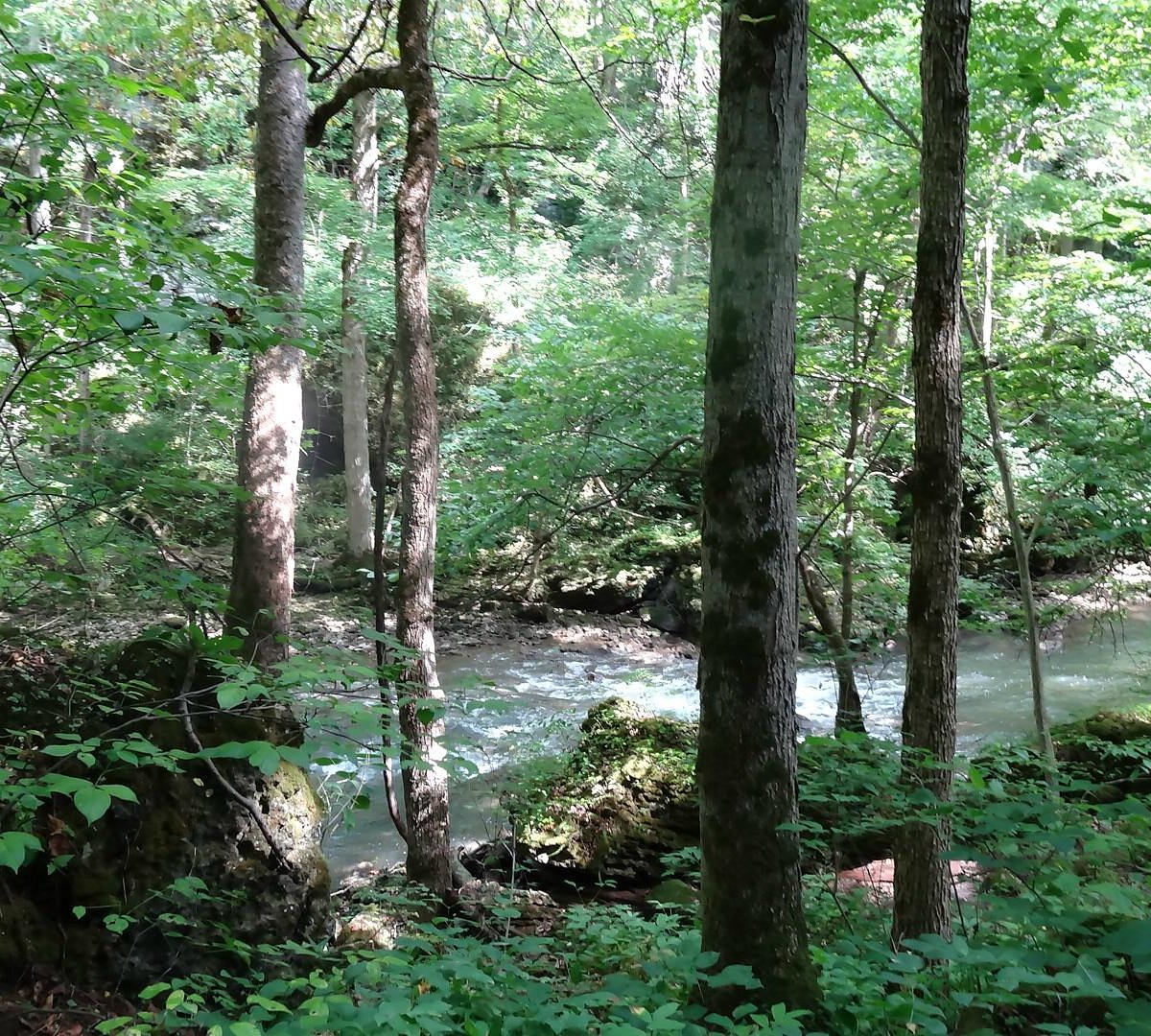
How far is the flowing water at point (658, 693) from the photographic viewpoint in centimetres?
773

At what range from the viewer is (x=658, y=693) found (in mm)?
11430

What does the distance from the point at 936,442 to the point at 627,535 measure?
855 cm

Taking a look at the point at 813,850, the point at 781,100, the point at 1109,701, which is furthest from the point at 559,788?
the point at 1109,701

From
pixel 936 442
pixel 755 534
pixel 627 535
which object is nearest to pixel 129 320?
pixel 755 534

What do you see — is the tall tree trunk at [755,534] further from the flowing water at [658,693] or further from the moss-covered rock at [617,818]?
the flowing water at [658,693]

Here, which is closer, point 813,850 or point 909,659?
point 909,659

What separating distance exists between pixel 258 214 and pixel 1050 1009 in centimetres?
638

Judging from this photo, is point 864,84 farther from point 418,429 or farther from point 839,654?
point 839,654

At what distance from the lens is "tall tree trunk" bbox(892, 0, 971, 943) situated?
372cm

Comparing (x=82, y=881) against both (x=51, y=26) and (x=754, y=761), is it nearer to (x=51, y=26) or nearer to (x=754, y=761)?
(x=754, y=761)

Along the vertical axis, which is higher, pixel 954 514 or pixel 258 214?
pixel 258 214

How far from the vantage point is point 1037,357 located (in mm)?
5930

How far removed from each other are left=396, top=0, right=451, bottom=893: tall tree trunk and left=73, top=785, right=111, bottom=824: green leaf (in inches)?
140

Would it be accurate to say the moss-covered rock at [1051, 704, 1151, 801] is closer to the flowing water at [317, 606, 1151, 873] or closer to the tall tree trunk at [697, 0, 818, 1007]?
the flowing water at [317, 606, 1151, 873]
